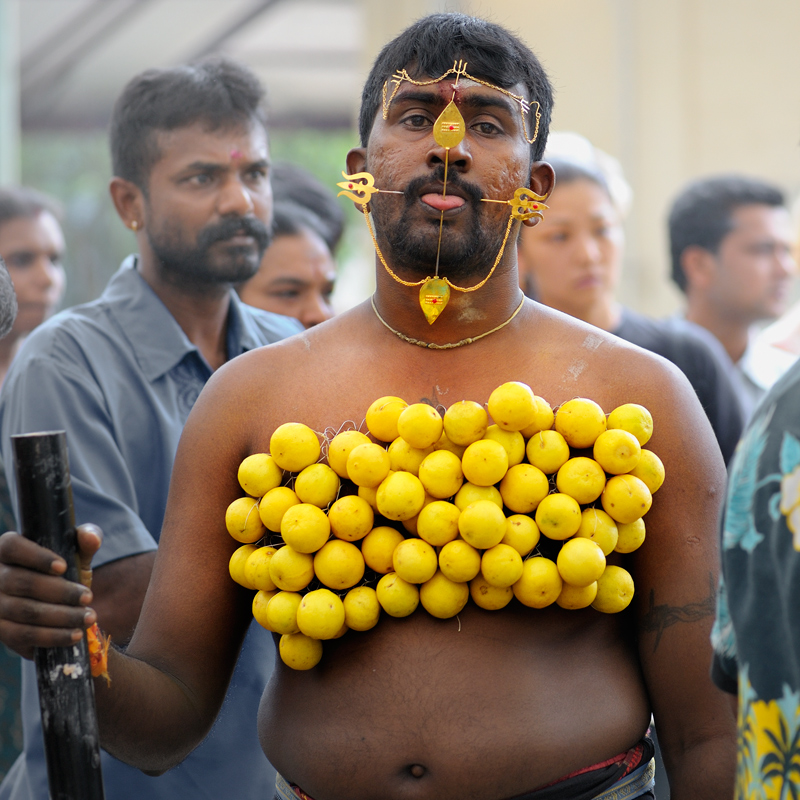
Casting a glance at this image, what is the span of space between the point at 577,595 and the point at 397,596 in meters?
0.36

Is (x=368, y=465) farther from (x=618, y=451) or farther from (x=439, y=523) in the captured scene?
(x=618, y=451)

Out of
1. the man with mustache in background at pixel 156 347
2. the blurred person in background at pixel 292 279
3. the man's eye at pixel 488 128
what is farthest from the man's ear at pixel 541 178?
the blurred person in background at pixel 292 279

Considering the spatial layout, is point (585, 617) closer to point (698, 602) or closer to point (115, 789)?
point (698, 602)

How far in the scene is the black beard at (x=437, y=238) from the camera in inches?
95.5

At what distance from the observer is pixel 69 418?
10.4ft

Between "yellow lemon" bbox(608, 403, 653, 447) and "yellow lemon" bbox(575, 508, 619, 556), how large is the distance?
0.59ft

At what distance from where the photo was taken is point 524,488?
7.30ft

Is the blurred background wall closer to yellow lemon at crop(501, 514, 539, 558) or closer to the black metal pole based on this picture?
yellow lemon at crop(501, 514, 539, 558)

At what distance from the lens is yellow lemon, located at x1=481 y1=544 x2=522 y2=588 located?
7.13ft

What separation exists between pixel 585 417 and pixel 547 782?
0.72 m

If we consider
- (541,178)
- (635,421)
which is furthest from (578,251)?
(635,421)

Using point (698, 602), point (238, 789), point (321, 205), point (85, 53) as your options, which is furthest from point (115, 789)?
point (85, 53)

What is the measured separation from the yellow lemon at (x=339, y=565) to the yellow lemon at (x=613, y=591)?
19.1 inches

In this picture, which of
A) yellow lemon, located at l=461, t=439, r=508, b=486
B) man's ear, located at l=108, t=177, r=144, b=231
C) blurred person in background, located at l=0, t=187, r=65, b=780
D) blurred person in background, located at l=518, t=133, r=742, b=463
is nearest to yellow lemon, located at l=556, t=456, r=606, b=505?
yellow lemon, located at l=461, t=439, r=508, b=486
